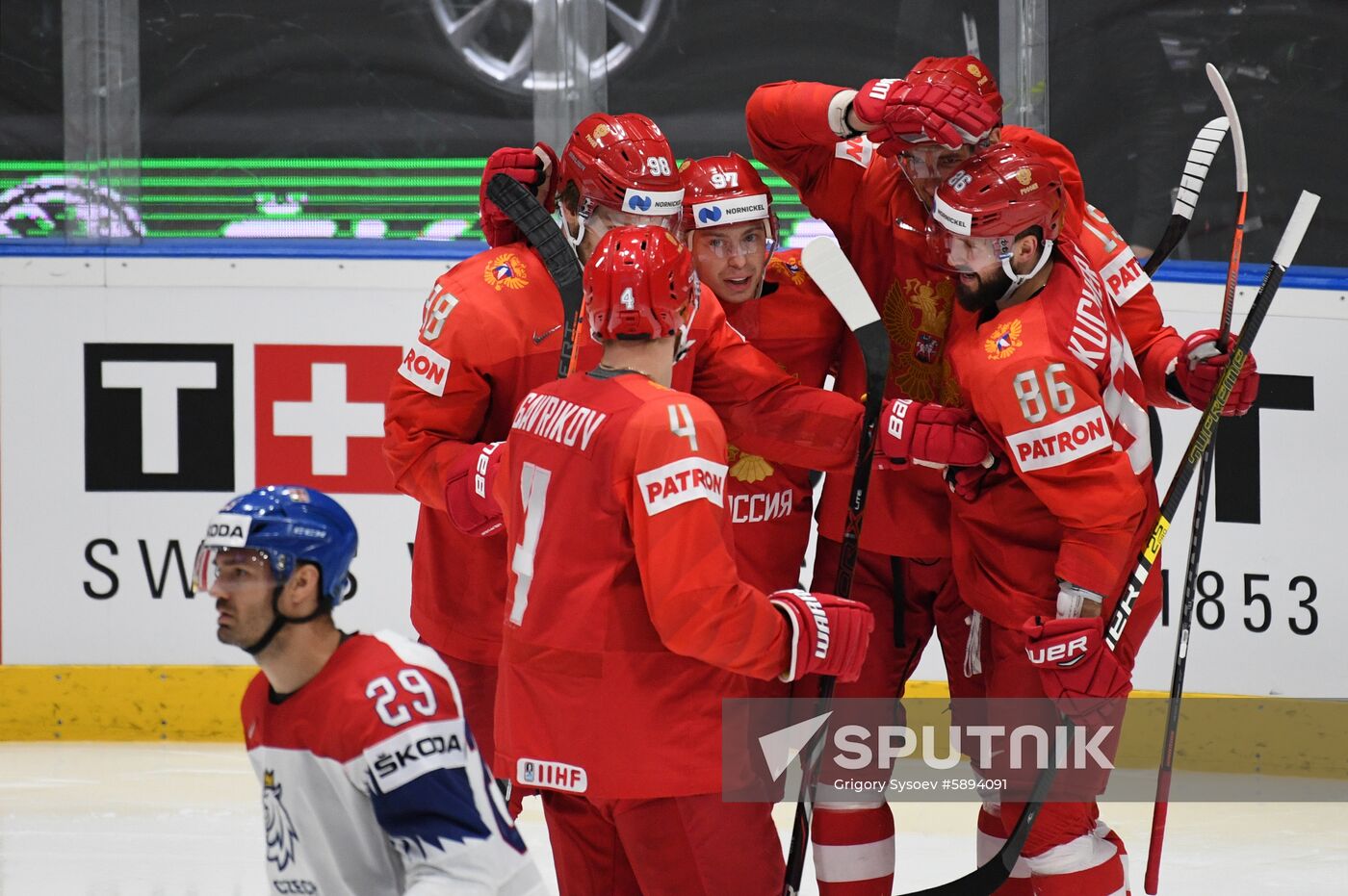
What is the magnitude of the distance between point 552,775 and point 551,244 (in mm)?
941

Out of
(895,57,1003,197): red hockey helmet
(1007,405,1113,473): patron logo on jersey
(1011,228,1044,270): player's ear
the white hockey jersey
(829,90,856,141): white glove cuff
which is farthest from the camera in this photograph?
(829,90,856,141): white glove cuff

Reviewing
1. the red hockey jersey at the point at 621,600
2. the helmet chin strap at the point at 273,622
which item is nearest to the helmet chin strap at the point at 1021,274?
the red hockey jersey at the point at 621,600

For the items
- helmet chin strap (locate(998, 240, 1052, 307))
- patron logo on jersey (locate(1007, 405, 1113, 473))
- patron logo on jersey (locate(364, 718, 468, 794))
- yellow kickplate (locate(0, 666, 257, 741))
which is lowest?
yellow kickplate (locate(0, 666, 257, 741))

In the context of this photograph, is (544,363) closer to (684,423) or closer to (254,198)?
(684,423)

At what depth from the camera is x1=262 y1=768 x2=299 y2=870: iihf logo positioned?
6.15 ft

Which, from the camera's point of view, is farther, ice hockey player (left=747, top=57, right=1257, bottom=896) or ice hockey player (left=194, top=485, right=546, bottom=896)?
ice hockey player (left=747, top=57, right=1257, bottom=896)

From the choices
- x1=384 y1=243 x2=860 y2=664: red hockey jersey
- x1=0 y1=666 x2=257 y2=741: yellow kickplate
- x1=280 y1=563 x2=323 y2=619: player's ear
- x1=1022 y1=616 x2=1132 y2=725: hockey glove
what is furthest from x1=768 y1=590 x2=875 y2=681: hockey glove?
x1=0 y1=666 x2=257 y2=741: yellow kickplate

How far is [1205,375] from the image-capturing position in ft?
9.89

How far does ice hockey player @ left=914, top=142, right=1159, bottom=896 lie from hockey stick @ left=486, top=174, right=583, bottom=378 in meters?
0.60

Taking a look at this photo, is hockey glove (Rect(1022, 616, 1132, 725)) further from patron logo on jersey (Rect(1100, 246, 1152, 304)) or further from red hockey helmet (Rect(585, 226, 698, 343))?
red hockey helmet (Rect(585, 226, 698, 343))

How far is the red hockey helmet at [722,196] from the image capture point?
116 inches

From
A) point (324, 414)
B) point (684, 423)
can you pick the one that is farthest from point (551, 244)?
point (324, 414)

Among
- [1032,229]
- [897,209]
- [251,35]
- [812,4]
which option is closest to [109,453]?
[251,35]

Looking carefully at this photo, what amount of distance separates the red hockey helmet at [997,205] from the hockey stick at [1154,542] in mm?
412
